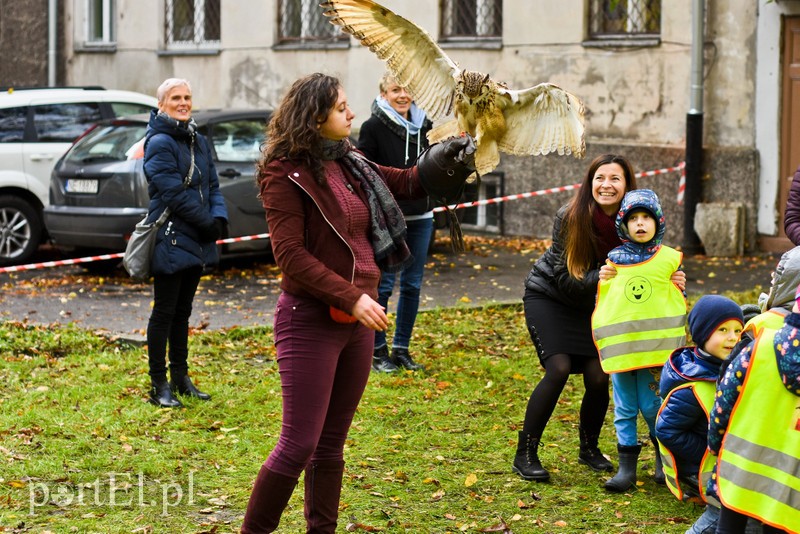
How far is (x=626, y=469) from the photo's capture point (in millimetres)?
6070

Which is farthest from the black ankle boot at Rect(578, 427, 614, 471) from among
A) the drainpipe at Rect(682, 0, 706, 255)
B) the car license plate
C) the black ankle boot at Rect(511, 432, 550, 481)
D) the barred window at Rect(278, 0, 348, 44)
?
the barred window at Rect(278, 0, 348, 44)

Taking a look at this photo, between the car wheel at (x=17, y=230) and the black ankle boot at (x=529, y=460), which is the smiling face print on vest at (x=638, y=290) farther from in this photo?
the car wheel at (x=17, y=230)

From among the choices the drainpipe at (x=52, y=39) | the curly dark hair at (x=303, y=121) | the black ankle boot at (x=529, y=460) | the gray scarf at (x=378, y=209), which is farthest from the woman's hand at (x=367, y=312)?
the drainpipe at (x=52, y=39)

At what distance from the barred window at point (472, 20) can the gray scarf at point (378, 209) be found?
12791 mm

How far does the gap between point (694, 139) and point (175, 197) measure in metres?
8.64

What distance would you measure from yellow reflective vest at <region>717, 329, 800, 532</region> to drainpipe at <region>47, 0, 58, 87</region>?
2140 cm

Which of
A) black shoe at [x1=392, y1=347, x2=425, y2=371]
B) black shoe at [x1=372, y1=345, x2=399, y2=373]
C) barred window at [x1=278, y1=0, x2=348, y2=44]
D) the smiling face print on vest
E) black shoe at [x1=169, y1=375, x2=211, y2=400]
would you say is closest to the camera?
the smiling face print on vest

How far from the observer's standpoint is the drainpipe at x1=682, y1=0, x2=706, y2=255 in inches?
567

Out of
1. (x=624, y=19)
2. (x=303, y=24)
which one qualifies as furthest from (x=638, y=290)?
(x=303, y=24)

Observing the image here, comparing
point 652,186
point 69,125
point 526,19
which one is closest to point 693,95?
point 652,186

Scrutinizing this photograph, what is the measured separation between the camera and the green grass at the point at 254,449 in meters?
5.71

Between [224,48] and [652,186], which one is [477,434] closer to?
[652,186]

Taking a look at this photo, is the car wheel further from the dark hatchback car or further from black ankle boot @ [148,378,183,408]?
black ankle boot @ [148,378,183,408]

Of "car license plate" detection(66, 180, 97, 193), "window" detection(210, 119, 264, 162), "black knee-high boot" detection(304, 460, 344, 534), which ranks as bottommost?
"black knee-high boot" detection(304, 460, 344, 534)
